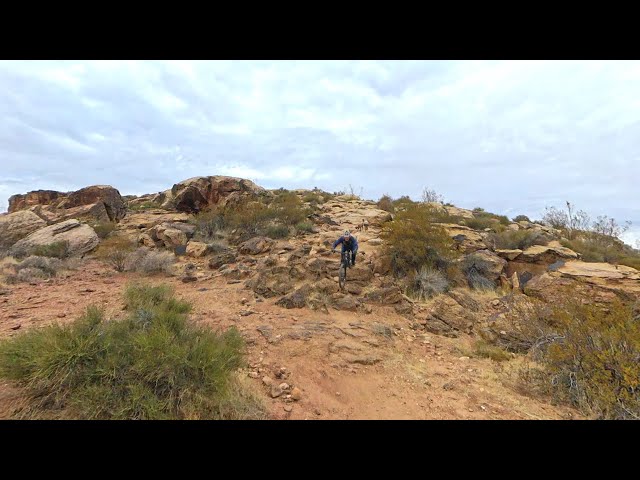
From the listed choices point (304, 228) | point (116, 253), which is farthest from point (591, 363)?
point (116, 253)

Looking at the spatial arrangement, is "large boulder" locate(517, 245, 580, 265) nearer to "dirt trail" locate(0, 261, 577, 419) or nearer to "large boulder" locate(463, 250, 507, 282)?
"large boulder" locate(463, 250, 507, 282)

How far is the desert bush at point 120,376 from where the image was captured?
2.74 m

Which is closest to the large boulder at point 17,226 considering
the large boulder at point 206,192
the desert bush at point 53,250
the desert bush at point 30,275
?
the desert bush at point 53,250

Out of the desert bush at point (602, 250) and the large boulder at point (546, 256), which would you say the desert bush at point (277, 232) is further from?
the desert bush at point (602, 250)

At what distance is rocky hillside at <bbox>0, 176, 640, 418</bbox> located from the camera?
3.92 metres

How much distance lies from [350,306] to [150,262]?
6.90 m

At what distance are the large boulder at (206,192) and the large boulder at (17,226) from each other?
6.70m

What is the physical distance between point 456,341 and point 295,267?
4.36 metres

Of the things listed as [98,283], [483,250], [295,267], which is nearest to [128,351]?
[295,267]

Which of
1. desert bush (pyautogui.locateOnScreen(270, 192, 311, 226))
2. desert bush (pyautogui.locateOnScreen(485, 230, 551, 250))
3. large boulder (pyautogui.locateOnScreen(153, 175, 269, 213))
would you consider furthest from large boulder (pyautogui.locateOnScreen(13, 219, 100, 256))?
desert bush (pyautogui.locateOnScreen(485, 230, 551, 250))

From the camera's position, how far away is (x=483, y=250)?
10141mm

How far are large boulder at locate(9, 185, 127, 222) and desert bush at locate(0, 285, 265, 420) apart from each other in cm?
1709
